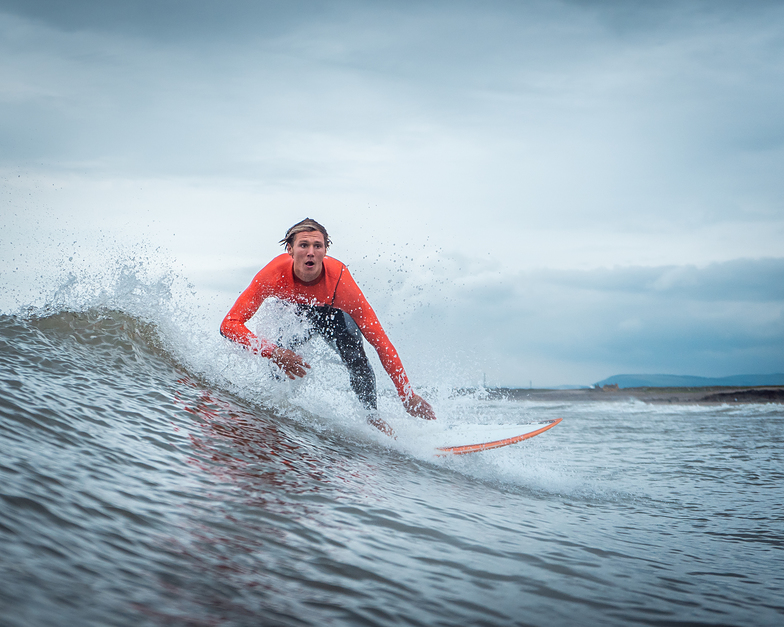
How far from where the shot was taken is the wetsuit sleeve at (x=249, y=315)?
15.2 ft

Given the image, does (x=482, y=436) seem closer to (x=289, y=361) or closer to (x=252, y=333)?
(x=289, y=361)

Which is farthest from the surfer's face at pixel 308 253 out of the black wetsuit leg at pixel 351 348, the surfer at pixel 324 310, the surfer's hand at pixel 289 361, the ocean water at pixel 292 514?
the surfer's hand at pixel 289 361

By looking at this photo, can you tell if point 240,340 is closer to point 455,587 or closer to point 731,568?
point 455,587

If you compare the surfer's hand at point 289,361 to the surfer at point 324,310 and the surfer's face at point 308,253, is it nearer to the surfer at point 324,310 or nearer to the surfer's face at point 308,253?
Result: the surfer at point 324,310

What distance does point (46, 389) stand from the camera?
11.0 ft

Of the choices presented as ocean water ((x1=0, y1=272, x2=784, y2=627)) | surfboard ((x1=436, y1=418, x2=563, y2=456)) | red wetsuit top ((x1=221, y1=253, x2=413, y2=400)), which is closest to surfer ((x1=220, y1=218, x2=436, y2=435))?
red wetsuit top ((x1=221, y1=253, x2=413, y2=400))

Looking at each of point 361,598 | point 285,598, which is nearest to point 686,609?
point 361,598

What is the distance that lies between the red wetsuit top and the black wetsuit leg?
0.29 feet

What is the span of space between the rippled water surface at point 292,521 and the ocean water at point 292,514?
0.01m

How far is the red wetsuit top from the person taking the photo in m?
4.70

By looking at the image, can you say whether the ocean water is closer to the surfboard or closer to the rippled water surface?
the rippled water surface

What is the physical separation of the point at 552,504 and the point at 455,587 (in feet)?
7.20

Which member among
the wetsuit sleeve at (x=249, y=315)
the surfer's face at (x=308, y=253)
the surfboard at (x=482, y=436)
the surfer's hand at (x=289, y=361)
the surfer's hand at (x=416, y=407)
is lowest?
→ the surfboard at (x=482, y=436)

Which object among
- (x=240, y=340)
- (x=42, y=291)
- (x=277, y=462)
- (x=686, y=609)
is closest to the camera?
(x=686, y=609)
